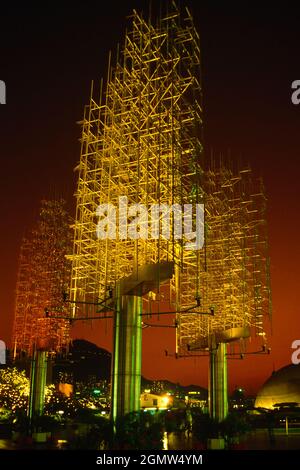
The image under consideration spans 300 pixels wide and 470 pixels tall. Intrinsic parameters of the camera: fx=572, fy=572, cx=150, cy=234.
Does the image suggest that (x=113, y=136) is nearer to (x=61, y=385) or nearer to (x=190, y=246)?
(x=190, y=246)

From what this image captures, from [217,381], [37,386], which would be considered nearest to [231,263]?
[217,381]

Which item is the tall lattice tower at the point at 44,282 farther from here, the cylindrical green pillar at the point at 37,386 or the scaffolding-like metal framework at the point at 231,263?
the scaffolding-like metal framework at the point at 231,263

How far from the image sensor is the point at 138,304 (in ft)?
75.0

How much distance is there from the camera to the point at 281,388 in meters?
68.0

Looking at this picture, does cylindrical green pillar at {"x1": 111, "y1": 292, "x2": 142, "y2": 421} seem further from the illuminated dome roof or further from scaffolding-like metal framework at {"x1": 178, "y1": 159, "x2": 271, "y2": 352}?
the illuminated dome roof

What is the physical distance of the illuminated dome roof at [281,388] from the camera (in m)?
66.2

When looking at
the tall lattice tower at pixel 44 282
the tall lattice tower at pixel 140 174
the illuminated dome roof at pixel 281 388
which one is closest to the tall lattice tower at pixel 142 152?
the tall lattice tower at pixel 140 174

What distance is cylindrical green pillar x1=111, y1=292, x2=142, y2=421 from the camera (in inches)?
837

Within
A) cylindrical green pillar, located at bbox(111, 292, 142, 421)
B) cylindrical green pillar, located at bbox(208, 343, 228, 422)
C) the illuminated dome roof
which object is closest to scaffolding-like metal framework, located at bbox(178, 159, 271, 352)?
cylindrical green pillar, located at bbox(208, 343, 228, 422)

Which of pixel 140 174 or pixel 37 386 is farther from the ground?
pixel 140 174

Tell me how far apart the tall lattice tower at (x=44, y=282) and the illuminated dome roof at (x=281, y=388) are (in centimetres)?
3727

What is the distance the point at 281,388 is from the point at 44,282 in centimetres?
4022

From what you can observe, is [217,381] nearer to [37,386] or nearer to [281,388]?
[37,386]

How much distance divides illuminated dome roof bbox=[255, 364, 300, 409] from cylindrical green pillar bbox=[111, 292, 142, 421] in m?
47.7
